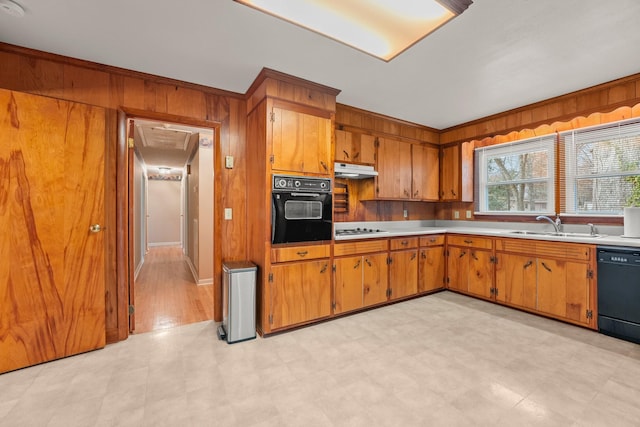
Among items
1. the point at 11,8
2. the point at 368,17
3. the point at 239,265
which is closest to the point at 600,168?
the point at 368,17

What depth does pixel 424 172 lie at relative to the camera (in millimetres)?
4441

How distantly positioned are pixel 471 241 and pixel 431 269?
658 millimetres

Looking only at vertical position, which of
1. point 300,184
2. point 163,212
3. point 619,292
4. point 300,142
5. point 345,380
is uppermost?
point 300,142

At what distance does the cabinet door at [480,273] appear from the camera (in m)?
3.58

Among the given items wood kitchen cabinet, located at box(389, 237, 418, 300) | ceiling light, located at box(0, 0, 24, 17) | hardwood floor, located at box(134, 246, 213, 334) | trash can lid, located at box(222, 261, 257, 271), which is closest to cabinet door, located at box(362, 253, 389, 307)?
wood kitchen cabinet, located at box(389, 237, 418, 300)

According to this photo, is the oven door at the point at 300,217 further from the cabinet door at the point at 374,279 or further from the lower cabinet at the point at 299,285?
the cabinet door at the point at 374,279

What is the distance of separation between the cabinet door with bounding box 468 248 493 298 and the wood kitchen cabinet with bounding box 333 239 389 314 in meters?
1.28

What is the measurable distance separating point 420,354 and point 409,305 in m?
1.25

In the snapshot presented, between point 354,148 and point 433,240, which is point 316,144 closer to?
point 354,148

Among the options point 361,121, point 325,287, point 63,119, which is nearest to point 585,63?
point 361,121

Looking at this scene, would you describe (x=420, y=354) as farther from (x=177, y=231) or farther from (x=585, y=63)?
(x=177, y=231)

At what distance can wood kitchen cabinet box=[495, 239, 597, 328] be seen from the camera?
2.80m

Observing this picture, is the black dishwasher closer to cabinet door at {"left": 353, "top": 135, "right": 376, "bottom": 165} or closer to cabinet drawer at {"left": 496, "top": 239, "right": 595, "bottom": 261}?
cabinet drawer at {"left": 496, "top": 239, "right": 595, "bottom": 261}

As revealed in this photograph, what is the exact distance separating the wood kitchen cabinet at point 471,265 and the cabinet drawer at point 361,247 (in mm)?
1257
